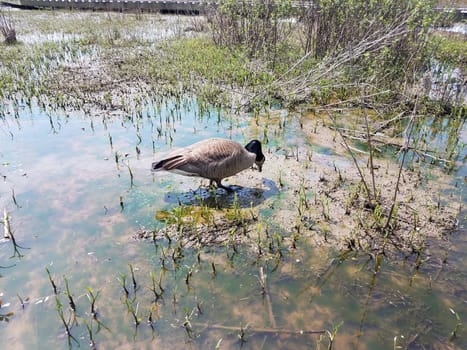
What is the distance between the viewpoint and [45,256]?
448cm

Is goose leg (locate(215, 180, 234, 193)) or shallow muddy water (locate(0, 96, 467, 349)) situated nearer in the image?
shallow muddy water (locate(0, 96, 467, 349))

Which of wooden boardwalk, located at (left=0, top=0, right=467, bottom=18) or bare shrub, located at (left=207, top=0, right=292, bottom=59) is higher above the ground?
wooden boardwalk, located at (left=0, top=0, right=467, bottom=18)

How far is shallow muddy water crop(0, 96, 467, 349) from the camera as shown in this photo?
138 inches

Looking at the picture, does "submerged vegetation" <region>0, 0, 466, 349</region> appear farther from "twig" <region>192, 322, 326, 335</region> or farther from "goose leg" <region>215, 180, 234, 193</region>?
"goose leg" <region>215, 180, 234, 193</region>

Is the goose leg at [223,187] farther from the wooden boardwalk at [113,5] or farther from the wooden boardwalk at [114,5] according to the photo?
the wooden boardwalk at [113,5]

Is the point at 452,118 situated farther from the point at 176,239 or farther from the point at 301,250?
the point at 176,239

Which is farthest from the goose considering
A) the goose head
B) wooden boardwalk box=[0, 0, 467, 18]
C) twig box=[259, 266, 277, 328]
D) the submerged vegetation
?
wooden boardwalk box=[0, 0, 467, 18]

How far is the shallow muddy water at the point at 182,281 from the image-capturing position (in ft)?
11.5

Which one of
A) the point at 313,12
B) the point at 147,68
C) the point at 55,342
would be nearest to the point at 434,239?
the point at 55,342

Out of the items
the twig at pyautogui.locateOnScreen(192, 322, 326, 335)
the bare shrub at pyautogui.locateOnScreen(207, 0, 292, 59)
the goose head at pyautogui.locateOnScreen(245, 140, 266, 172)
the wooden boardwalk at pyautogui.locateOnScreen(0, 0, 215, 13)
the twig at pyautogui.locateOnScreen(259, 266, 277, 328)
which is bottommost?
the twig at pyautogui.locateOnScreen(192, 322, 326, 335)

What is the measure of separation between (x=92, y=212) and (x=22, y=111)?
4.86m

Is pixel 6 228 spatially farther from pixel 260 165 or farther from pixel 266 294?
pixel 260 165

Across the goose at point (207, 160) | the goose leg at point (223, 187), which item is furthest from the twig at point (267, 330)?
the goose leg at point (223, 187)

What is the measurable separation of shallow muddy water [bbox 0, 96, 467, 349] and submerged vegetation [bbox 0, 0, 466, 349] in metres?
0.02
